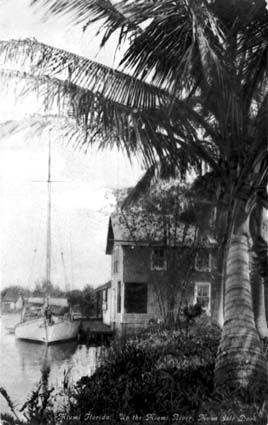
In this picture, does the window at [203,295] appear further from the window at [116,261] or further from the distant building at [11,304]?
the distant building at [11,304]

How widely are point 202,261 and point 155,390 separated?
3.94 ft

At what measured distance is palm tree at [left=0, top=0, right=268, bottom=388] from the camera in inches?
239

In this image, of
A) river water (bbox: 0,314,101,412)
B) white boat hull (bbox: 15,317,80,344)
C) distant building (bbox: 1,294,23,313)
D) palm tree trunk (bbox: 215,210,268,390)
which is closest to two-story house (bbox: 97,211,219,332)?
palm tree trunk (bbox: 215,210,268,390)

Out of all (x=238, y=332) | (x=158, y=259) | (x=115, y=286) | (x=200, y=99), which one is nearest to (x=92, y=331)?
(x=115, y=286)

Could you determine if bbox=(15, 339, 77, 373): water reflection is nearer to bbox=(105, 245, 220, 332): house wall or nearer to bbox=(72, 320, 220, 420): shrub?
bbox=(72, 320, 220, 420): shrub

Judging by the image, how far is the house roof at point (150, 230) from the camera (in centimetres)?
598

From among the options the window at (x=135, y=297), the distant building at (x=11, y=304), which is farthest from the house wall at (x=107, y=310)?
the distant building at (x=11, y=304)

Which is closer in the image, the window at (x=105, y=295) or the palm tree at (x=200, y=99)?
the window at (x=105, y=295)

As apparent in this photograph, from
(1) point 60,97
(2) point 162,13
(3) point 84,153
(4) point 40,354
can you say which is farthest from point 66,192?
(2) point 162,13

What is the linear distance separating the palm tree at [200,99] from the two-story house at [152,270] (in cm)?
33

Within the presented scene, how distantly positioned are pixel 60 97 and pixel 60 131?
0.33m

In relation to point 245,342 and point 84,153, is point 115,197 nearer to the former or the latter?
point 84,153

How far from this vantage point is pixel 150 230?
621 cm

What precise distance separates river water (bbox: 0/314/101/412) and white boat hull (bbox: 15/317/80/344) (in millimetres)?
51
